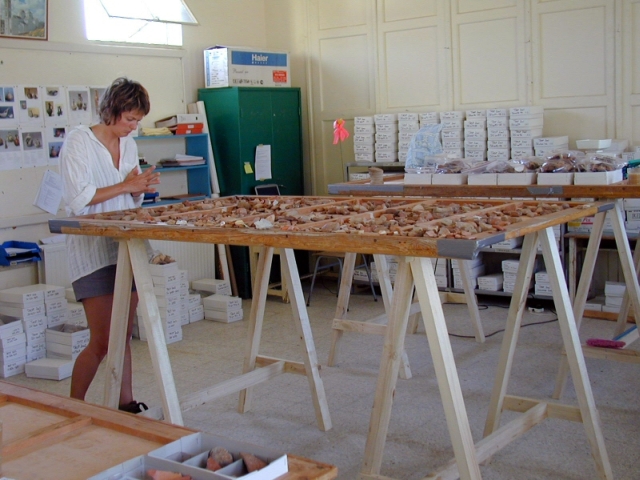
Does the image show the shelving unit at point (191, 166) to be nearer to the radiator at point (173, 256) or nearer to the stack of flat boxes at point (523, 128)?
the radiator at point (173, 256)

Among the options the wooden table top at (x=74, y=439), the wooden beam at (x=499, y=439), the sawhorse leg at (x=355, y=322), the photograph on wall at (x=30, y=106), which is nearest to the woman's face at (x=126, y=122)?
the sawhorse leg at (x=355, y=322)

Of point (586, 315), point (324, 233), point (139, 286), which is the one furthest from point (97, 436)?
point (586, 315)

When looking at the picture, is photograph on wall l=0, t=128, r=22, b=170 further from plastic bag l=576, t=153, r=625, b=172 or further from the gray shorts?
plastic bag l=576, t=153, r=625, b=172

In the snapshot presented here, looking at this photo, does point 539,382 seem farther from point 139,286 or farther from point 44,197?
point 44,197

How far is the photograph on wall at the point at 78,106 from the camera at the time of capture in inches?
220

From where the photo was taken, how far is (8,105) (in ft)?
17.0

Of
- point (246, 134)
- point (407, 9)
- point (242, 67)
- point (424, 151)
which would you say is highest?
point (407, 9)

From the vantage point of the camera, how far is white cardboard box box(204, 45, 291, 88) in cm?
647

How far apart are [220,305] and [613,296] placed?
2873mm

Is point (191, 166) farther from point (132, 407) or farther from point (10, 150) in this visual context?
point (132, 407)

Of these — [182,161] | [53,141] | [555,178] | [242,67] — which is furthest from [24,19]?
[555,178]

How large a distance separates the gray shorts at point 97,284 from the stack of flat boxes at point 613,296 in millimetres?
3600

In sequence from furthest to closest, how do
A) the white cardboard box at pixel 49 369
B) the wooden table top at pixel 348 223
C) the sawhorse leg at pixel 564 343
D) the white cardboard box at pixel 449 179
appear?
1. the white cardboard box at pixel 49 369
2. the white cardboard box at pixel 449 179
3. the sawhorse leg at pixel 564 343
4. the wooden table top at pixel 348 223

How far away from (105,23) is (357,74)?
223 centimetres
